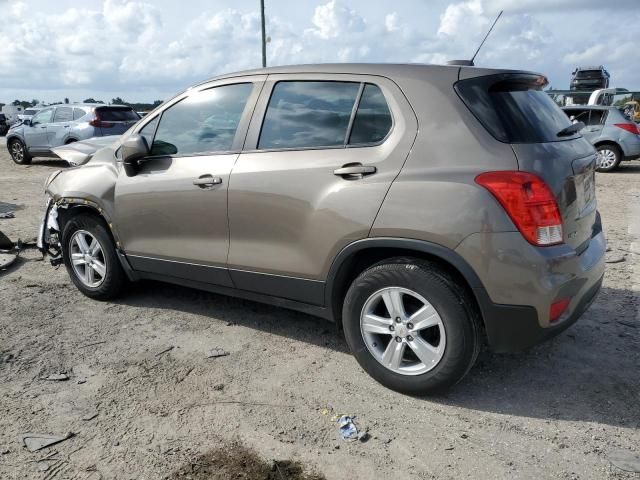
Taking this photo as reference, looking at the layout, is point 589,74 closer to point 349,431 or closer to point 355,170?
point 355,170

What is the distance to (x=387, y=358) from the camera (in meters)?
3.15

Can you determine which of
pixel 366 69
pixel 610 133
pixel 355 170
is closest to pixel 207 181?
pixel 355 170

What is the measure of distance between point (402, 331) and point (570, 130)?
5.16 feet

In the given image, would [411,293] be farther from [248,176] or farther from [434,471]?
[248,176]

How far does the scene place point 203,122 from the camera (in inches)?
152

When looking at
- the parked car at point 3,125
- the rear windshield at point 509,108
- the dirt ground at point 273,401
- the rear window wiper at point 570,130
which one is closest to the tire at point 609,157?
the dirt ground at point 273,401

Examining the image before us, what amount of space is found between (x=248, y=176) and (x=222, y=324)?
1296mm

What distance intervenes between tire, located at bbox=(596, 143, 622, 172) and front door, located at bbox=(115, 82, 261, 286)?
11.9 m

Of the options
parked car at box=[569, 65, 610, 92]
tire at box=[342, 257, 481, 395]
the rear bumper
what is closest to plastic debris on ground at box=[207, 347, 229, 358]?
tire at box=[342, 257, 481, 395]

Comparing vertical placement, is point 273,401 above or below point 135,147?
below

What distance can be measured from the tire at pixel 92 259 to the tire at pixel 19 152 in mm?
12775

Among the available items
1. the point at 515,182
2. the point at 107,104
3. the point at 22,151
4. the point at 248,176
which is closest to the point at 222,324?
the point at 248,176

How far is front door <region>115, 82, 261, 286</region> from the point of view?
3.69 m

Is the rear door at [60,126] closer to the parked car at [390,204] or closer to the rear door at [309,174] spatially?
the parked car at [390,204]
